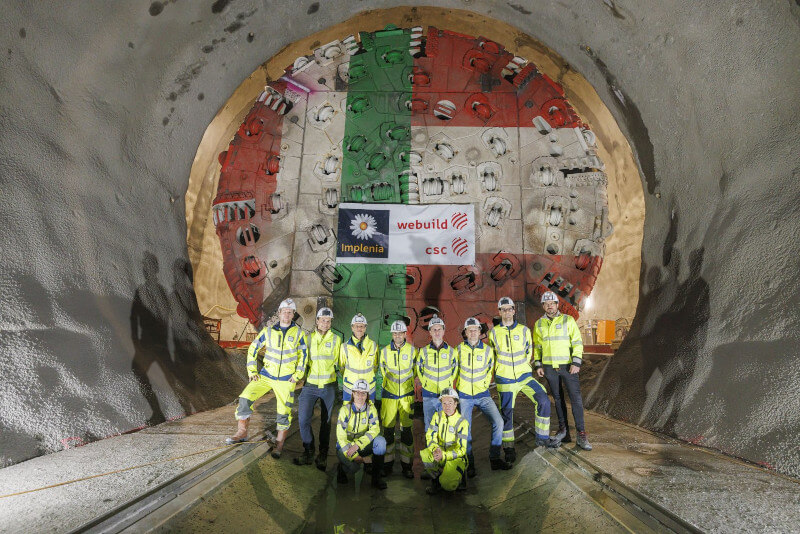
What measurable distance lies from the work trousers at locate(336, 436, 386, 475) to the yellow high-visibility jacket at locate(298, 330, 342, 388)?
28.6 inches

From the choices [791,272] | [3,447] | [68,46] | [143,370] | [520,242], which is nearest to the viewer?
[3,447]

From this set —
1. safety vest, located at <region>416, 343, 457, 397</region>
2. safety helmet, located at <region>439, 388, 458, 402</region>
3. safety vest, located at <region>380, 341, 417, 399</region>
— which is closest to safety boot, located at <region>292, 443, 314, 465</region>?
safety vest, located at <region>380, 341, 417, 399</region>

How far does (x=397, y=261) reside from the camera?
31.3 ft

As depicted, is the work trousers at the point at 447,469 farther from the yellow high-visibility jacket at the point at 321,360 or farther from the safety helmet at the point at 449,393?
the yellow high-visibility jacket at the point at 321,360

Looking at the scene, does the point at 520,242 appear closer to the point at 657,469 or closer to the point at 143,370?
the point at 657,469

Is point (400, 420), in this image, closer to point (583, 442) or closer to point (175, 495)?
point (583, 442)

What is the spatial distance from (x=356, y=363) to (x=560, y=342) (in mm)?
2149

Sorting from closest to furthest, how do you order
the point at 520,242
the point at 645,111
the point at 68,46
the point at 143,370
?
the point at 68,46 < the point at 143,370 < the point at 645,111 < the point at 520,242

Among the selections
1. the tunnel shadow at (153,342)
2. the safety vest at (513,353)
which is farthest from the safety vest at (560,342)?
the tunnel shadow at (153,342)

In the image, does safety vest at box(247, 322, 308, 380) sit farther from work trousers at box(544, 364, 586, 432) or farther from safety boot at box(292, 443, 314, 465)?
work trousers at box(544, 364, 586, 432)

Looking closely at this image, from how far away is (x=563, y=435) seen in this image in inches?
202

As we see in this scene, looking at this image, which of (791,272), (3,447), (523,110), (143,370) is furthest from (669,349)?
(3,447)

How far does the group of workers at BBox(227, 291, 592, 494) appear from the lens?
4.91 meters

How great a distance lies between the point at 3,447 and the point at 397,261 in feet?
21.5
